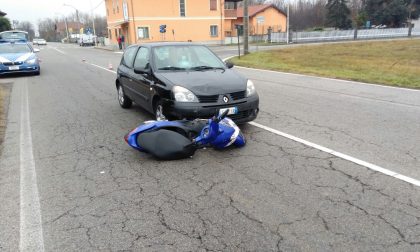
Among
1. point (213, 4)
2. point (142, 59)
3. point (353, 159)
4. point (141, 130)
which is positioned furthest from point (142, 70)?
point (213, 4)

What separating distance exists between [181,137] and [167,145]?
0.22 m

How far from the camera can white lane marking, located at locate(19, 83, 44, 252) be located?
3.26 metres

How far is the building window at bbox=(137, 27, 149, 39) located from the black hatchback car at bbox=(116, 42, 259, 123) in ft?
124

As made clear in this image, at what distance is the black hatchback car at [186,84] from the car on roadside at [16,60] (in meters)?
9.87

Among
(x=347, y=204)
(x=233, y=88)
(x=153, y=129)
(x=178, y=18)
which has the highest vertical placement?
(x=178, y=18)

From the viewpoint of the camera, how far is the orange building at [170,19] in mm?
44281

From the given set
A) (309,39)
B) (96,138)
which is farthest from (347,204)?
(309,39)

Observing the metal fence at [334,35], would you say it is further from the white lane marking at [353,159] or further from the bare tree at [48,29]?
the bare tree at [48,29]

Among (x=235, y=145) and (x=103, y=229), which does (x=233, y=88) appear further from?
(x=103, y=229)

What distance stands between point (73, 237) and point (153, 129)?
7.18 feet

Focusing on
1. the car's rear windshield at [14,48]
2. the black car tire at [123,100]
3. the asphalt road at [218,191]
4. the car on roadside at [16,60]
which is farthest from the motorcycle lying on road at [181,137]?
the car's rear windshield at [14,48]

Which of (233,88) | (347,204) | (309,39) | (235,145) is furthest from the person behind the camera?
(309,39)

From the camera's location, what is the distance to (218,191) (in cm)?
415

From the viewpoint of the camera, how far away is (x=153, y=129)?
17.2ft
